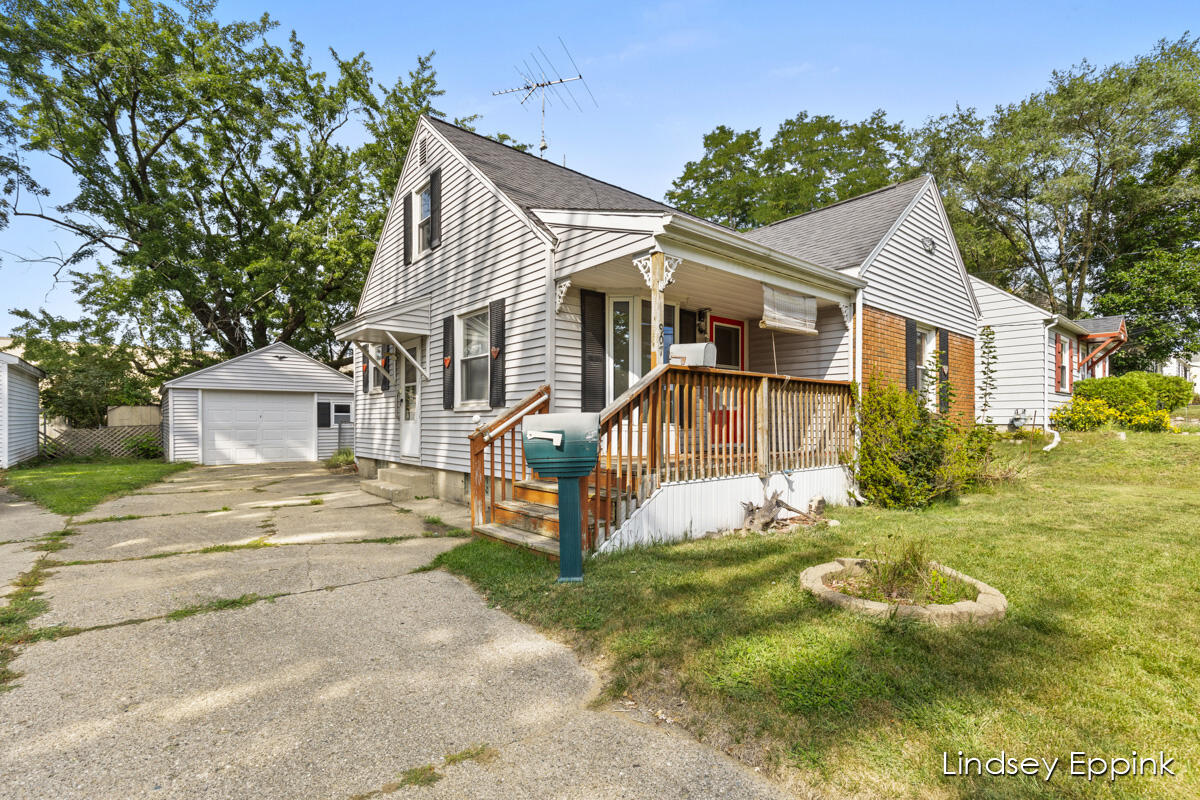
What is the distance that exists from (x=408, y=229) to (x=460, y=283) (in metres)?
2.78

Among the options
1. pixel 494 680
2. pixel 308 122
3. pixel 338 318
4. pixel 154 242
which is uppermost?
pixel 308 122

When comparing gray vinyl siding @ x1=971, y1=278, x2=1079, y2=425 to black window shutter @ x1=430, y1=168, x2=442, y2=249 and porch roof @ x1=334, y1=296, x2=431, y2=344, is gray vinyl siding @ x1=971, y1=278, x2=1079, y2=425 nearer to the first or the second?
black window shutter @ x1=430, y1=168, x2=442, y2=249

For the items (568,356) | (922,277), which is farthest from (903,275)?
(568,356)

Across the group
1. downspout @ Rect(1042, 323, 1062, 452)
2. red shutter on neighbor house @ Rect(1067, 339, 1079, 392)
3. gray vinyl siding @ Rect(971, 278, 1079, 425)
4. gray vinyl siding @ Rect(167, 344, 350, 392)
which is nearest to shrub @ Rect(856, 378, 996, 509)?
gray vinyl siding @ Rect(971, 278, 1079, 425)

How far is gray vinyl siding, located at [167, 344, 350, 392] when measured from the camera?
15969 mm

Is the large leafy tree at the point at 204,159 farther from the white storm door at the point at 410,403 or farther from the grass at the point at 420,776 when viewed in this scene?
the grass at the point at 420,776

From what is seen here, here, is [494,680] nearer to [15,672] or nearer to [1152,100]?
[15,672]

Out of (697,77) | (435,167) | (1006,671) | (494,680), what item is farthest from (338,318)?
(1006,671)

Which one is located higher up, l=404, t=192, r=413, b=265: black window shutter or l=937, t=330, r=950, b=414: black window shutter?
l=404, t=192, r=413, b=265: black window shutter

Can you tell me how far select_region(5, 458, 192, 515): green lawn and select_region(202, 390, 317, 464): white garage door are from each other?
1.47 m

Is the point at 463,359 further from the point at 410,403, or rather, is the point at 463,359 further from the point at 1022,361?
the point at 1022,361

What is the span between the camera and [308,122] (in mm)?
21016

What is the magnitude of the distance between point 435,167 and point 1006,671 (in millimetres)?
10325

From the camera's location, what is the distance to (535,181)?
348 inches
